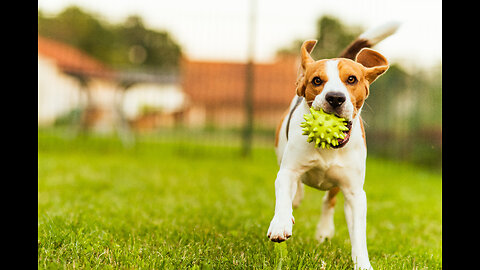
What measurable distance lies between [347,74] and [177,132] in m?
7.48

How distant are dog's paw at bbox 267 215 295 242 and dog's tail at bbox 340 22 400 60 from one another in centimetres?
129

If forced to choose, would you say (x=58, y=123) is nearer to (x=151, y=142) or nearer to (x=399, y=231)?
(x=151, y=142)

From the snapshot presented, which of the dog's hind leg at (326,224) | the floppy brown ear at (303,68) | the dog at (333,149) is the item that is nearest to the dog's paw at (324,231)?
the dog's hind leg at (326,224)

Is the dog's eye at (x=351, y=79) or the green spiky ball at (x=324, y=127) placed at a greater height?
the dog's eye at (x=351, y=79)

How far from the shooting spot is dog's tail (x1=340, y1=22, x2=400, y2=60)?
2.69 m

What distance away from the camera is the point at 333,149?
2270 millimetres

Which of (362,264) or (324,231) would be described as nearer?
(362,264)

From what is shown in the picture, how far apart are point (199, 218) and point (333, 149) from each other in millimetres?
1676

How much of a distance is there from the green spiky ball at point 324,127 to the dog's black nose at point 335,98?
0.06 meters

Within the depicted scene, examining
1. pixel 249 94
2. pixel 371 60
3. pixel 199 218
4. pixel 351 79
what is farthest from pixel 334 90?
pixel 249 94

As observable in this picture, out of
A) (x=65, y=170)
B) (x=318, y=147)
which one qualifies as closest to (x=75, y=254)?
(x=318, y=147)

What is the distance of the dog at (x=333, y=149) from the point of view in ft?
6.77

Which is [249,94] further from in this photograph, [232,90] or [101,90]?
[101,90]

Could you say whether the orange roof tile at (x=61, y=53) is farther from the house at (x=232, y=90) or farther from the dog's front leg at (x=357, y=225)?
the dog's front leg at (x=357, y=225)
